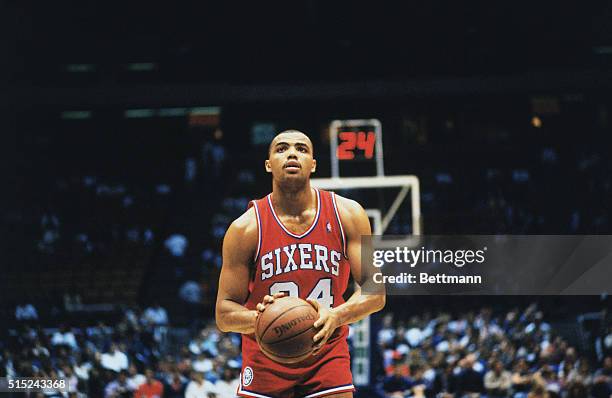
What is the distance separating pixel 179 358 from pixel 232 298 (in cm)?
816

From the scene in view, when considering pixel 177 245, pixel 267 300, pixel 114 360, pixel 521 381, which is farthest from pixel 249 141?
pixel 267 300

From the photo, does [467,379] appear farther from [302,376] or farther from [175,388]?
[302,376]

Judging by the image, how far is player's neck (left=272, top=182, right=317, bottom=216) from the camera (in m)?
4.95

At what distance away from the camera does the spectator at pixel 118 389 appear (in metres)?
11.4

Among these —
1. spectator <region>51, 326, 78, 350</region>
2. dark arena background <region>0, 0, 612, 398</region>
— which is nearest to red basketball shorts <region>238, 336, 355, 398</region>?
dark arena background <region>0, 0, 612, 398</region>

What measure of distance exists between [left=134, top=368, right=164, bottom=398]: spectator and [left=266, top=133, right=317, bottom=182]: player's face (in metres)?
7.23

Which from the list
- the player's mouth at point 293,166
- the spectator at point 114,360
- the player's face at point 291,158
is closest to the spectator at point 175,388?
the spectator at point 114,360

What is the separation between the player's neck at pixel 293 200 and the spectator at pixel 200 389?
270 inches

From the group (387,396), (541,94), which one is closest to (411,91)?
(541,94)

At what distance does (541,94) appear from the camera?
20.0 meters

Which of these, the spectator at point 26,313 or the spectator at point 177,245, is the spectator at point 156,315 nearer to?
the spectator at point 26,313

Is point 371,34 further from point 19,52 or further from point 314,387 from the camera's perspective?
point 314,387

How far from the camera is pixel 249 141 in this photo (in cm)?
2331

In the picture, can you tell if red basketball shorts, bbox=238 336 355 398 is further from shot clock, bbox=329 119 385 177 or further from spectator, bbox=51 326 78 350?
spectator, bbox=51 326 78 350
